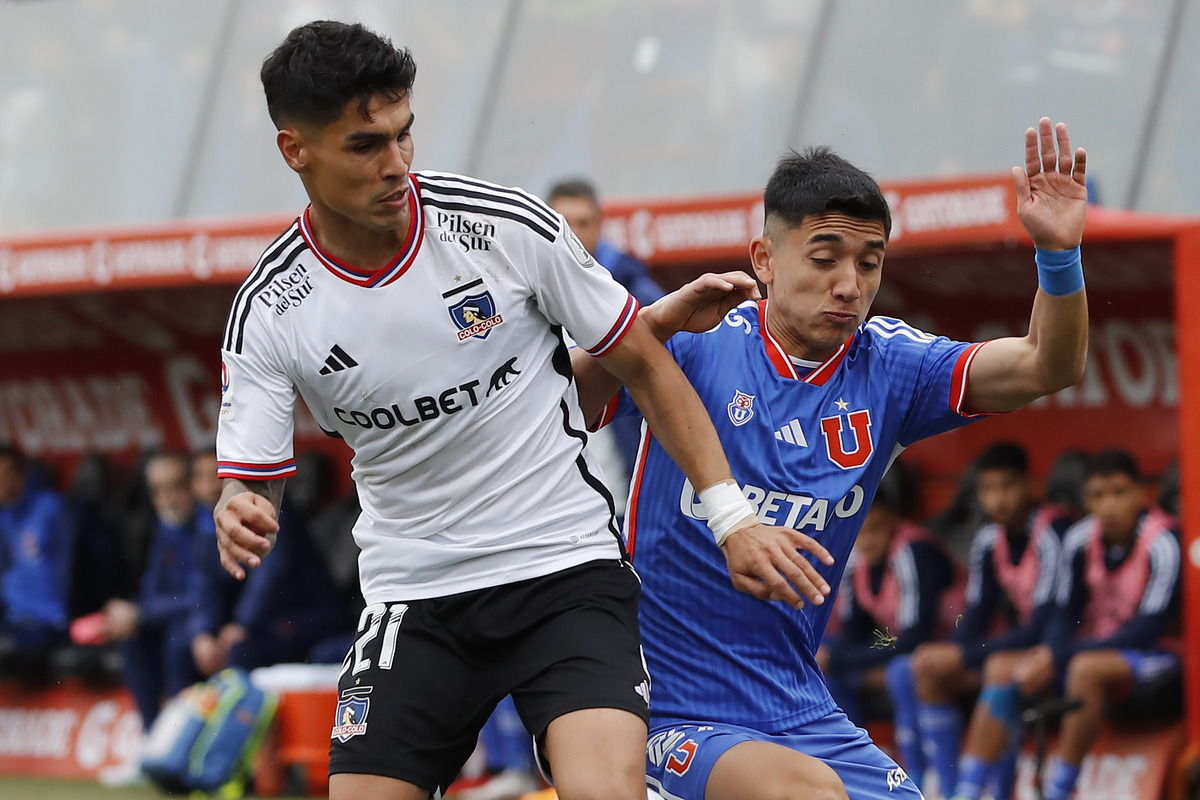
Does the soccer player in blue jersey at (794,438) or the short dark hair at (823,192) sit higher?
the short dark hair at (823,192)

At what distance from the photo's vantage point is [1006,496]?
7.70 m

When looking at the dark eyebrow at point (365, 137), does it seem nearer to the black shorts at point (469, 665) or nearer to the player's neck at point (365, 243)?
the player's neck at point (365, 243)

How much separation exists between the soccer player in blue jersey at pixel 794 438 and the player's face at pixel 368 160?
0.62 meters

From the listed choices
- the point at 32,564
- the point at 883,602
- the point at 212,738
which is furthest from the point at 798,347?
the point at 32,564

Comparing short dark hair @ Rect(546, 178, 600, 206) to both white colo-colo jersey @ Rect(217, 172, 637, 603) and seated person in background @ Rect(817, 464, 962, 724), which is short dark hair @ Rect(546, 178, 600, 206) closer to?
seated person in background @ Rect(817, 464, 962, 724)

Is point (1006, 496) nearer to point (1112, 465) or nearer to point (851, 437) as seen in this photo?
point (1112, 465)

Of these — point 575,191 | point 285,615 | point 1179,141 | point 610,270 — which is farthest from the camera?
point 1179,141

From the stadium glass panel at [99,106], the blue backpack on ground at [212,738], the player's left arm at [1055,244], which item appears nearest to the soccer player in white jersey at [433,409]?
the player's left arm at [1055,244]

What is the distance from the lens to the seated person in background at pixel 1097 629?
22.8ft

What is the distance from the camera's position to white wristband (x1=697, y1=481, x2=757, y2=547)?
11.9ft

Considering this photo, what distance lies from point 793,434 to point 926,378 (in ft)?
1.09

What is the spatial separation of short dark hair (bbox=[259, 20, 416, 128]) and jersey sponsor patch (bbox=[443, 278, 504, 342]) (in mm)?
445

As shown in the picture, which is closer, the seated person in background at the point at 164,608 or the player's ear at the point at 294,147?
the player's ear at the point at 294,147

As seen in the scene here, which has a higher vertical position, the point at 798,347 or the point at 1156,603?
the point at 798,347
